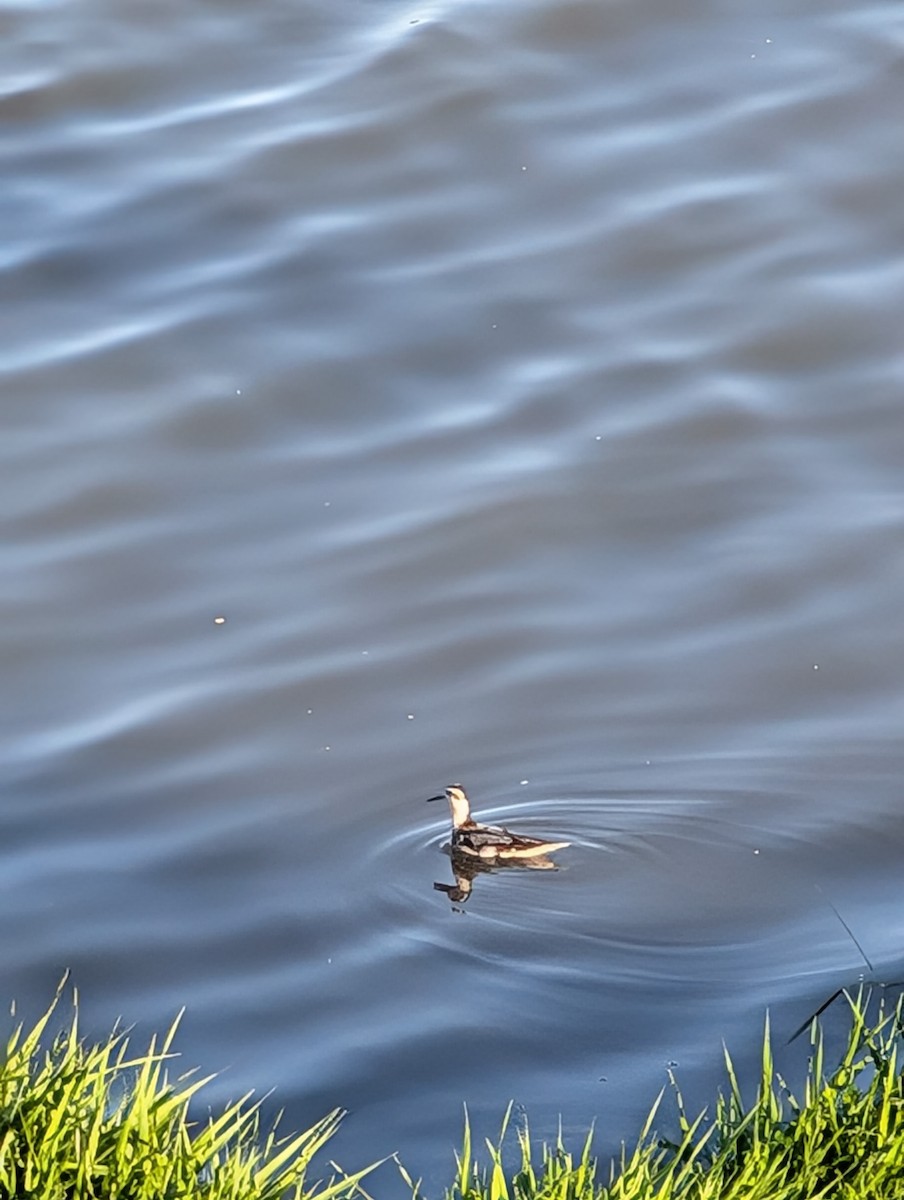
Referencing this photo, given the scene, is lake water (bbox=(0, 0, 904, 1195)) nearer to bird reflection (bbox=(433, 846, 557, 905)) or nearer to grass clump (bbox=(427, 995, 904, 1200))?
bird reflection (bbox=(433, 846, 557, 905))

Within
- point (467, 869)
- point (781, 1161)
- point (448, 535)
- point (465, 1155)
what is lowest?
point (467, 869)

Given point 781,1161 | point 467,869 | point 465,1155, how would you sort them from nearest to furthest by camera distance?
point 465,1155 → point 781,1161 → point 467,869

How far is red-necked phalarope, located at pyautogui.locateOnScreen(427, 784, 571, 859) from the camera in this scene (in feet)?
23.1

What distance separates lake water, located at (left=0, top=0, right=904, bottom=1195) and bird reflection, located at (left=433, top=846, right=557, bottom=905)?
0.21 feet

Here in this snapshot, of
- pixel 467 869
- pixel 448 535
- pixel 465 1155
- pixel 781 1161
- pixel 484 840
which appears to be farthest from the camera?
pixel 448 535

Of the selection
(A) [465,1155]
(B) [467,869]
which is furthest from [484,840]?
(A) [465,1155]

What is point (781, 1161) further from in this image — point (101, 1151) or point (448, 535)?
point (448, 535)

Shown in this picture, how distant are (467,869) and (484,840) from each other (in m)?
0.24

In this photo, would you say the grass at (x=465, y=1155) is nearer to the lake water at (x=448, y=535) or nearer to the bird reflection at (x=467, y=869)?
the lake water at (x=448, y=535)

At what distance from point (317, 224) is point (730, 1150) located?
888 cm

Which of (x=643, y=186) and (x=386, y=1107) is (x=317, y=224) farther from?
(x=386, y=1107)

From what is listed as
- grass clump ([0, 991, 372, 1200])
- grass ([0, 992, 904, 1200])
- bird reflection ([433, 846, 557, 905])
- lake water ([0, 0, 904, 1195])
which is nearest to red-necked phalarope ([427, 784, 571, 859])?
bird reflection ([433, 846, 557, 905])

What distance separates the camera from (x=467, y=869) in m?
7.25

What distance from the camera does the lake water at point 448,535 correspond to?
6.77 m
